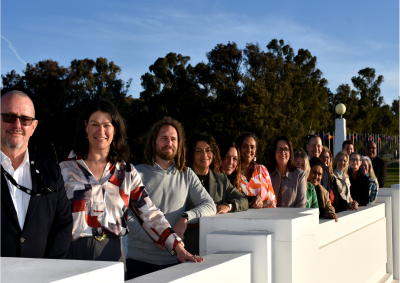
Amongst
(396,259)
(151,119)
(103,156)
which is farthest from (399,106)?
(103,156)

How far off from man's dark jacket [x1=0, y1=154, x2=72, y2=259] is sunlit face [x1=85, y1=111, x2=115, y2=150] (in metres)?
0.34

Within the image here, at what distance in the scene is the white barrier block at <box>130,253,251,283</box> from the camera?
202 centimetres

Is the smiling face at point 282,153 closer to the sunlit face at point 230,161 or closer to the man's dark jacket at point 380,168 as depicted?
the sunlit face at point 230,161

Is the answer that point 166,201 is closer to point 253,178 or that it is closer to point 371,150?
point 253,178

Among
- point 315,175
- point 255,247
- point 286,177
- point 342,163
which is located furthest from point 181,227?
point 342,163

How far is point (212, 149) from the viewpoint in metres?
3.65

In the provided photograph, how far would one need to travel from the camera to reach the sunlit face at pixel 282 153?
4.62 meters

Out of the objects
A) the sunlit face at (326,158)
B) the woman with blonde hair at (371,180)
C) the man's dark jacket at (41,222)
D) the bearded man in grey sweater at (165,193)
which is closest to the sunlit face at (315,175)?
the sunlit face at (326,158)

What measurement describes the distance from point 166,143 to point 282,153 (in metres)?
1.90

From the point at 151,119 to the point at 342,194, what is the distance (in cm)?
2696

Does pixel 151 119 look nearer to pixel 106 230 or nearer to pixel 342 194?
pixel 342 194

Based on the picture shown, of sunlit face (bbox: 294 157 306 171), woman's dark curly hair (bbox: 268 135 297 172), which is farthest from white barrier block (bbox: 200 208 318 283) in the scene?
sunlit face (bbox: 294 157 306 171)

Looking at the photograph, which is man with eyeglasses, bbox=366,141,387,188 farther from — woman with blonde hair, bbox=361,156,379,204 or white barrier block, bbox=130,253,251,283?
white barrier block, bbox=130,253,251,283

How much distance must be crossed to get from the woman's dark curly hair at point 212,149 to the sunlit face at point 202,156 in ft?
0.12
